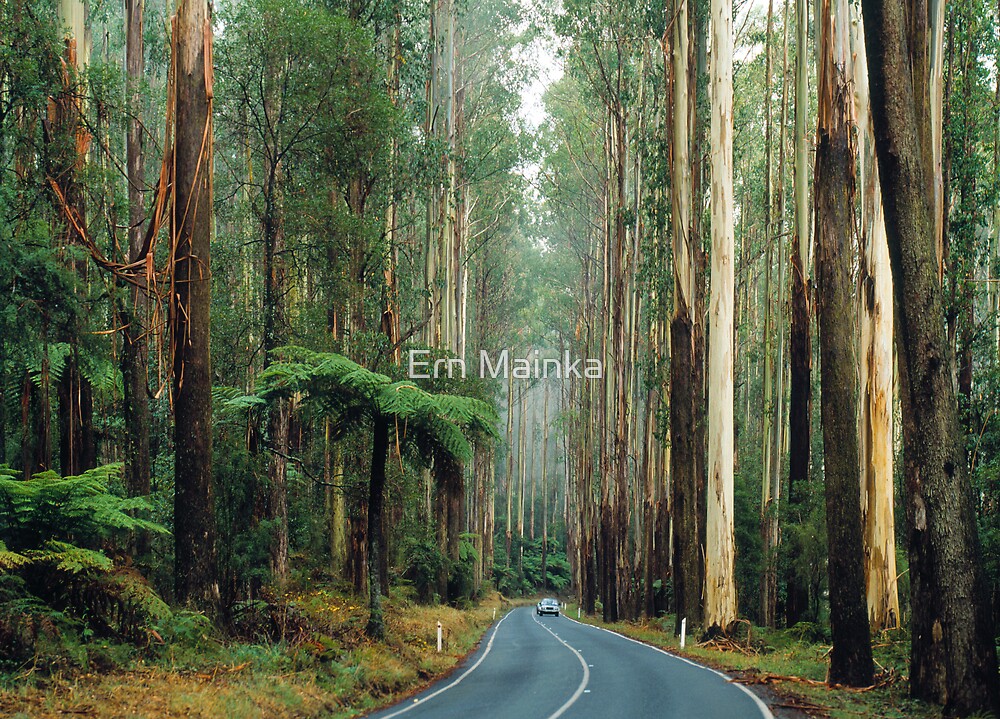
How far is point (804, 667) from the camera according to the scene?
1509 centimetres

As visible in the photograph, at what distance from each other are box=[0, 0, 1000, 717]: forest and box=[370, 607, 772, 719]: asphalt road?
1.07 meters

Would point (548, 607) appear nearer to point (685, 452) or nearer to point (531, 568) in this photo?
point (531, 568)

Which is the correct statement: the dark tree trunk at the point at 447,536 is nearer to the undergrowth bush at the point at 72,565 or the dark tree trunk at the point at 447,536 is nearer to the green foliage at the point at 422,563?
the green foliage at the point at 422,563

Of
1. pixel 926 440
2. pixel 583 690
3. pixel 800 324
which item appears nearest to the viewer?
pixel 926 440

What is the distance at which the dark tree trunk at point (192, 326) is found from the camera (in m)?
11.3

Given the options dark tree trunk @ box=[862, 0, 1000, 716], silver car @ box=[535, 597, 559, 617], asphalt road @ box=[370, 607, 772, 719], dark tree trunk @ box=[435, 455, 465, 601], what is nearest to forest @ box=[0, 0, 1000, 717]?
dark tree trunk @ box=[862, 0, 1000, 716]

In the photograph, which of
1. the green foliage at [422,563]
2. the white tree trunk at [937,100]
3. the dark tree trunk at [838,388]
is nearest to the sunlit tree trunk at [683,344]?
the white tree trunk at [937,100]

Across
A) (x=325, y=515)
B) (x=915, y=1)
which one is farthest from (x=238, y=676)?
(x=325, y=515)

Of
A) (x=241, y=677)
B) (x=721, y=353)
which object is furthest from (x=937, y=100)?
(x=241, y=677)

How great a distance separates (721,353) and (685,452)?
2.61 meters

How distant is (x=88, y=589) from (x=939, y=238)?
13.7 m

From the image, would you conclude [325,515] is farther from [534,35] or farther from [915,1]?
[534,35]

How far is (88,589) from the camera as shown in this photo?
386 inches

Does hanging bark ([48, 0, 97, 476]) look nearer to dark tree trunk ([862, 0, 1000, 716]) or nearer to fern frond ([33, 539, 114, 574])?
fern frond ([33, 539, 114, 574])
